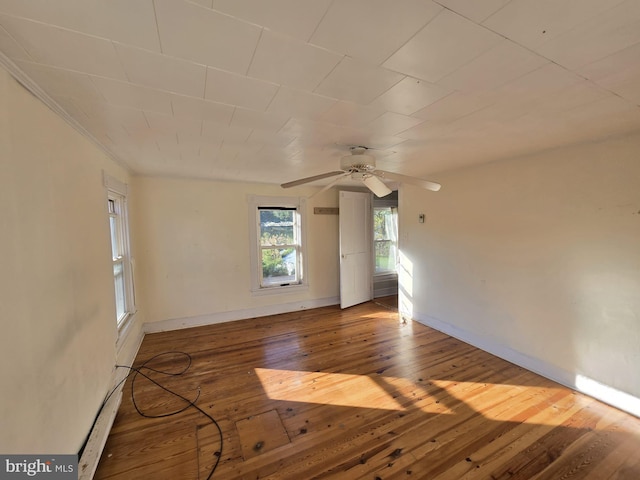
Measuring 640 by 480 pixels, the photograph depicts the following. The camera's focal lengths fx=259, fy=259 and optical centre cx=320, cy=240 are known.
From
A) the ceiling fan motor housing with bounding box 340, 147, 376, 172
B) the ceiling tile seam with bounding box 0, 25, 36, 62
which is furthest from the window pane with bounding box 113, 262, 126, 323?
the ceiling fan motor housing with bounding box 340, 147, 376, 172

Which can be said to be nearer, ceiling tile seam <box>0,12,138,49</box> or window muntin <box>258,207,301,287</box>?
ceiling tile seam <box>0,12,138,49</box>

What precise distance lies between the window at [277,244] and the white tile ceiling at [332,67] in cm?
230

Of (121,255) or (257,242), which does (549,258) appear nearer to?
(257,242)

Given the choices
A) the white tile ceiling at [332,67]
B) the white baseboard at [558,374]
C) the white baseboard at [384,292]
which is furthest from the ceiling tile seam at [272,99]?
the white baseboard at [384,292]

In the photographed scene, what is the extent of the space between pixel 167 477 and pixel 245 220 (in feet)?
10.2

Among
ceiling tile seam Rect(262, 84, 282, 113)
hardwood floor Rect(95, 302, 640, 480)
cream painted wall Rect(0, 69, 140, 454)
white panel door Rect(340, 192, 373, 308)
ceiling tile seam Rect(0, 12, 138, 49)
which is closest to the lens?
ceiling tile seam Rect(0, 12, 138, 49)

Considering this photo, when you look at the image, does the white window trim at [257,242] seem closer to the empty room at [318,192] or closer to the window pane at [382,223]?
the empty room at [318,192]

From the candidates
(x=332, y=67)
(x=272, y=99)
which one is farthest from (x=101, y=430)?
(x=332, y=67)

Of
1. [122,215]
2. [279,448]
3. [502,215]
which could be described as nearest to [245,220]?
[122,215]

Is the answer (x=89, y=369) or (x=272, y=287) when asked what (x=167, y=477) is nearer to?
(x=89, y=369)

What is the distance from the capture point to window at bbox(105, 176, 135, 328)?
2.85 m

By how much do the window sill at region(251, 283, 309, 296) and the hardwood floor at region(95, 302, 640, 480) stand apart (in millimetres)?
1223

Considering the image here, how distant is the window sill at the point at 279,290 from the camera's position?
427 cm

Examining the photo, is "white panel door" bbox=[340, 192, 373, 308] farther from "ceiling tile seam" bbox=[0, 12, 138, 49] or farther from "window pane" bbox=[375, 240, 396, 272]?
"ceiling tile seam" bbox=[0, 12, 138, 49]
